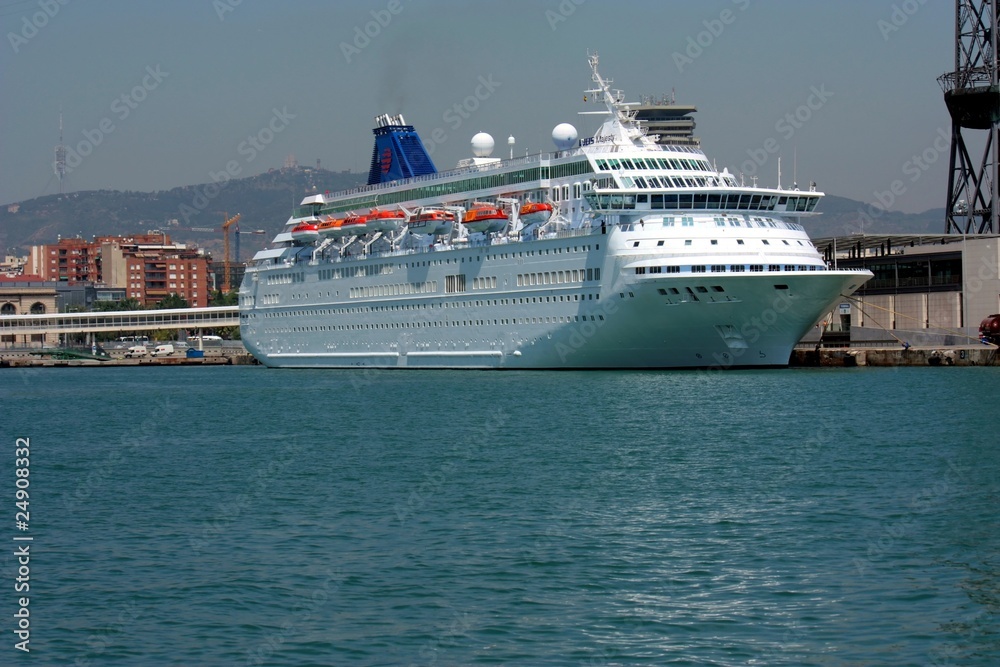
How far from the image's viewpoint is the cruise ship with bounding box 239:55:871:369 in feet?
157

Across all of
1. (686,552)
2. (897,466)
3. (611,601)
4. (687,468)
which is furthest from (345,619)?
(897,466)

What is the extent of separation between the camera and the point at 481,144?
219ft

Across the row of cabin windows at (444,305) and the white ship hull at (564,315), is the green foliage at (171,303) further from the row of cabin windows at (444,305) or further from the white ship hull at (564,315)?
the white ship hull at (564,315)

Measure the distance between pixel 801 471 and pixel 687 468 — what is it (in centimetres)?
228

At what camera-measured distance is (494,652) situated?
1398 centimetres

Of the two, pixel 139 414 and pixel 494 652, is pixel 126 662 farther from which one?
pixel 139 414

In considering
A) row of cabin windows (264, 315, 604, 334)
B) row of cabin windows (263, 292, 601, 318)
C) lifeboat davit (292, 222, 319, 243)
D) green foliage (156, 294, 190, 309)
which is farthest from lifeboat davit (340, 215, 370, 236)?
green foliage (156, 294, 190, 309)

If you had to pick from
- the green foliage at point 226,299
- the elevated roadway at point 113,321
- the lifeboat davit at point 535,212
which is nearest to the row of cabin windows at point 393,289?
the lifeboat davit at point 535,212

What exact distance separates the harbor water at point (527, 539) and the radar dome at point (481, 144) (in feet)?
101

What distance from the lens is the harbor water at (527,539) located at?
14.4 metres

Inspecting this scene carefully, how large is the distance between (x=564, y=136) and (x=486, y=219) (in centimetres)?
608

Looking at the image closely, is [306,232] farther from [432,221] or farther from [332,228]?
[432,221]

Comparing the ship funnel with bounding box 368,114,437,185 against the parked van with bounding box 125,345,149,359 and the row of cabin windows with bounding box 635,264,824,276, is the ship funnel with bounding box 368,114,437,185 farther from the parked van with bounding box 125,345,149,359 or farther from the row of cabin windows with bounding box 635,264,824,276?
the parked van with bounding box 125,345,149,359

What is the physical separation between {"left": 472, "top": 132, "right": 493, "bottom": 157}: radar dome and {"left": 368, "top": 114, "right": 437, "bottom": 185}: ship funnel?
5.94 meters
